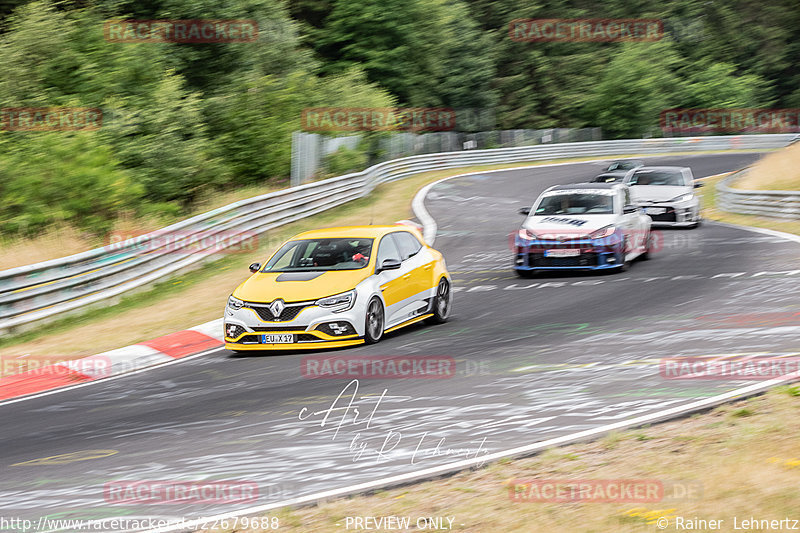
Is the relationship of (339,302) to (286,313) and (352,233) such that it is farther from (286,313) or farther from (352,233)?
(352,233)

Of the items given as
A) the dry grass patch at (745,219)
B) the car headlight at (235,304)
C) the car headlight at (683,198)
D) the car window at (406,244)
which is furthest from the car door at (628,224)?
the car headlight at (235,304)

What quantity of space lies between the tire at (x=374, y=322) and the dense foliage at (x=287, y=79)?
1045 centimetres

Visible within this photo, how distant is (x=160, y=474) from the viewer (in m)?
6.85

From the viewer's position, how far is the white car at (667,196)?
78.7ft

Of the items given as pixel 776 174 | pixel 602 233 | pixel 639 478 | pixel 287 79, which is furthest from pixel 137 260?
pixel 776 174

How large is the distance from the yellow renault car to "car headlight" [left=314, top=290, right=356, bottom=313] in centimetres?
1

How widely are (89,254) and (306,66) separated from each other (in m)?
31.6

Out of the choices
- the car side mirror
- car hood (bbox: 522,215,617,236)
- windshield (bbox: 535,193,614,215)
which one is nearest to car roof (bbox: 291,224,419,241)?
the car side mirror

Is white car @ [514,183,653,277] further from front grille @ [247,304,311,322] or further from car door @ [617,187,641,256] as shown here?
front grille @ [247,304,311,322]

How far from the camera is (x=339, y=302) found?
37.6ft

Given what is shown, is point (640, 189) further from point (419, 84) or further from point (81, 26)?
point (419, 84)

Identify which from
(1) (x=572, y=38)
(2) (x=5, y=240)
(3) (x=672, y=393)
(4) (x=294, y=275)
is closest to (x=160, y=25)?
(2) (x=5, y=240)

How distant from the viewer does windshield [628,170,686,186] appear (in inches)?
965

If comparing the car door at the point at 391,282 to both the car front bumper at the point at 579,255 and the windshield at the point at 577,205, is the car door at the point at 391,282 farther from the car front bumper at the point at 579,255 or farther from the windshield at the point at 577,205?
the windshield at the point at 577,205
